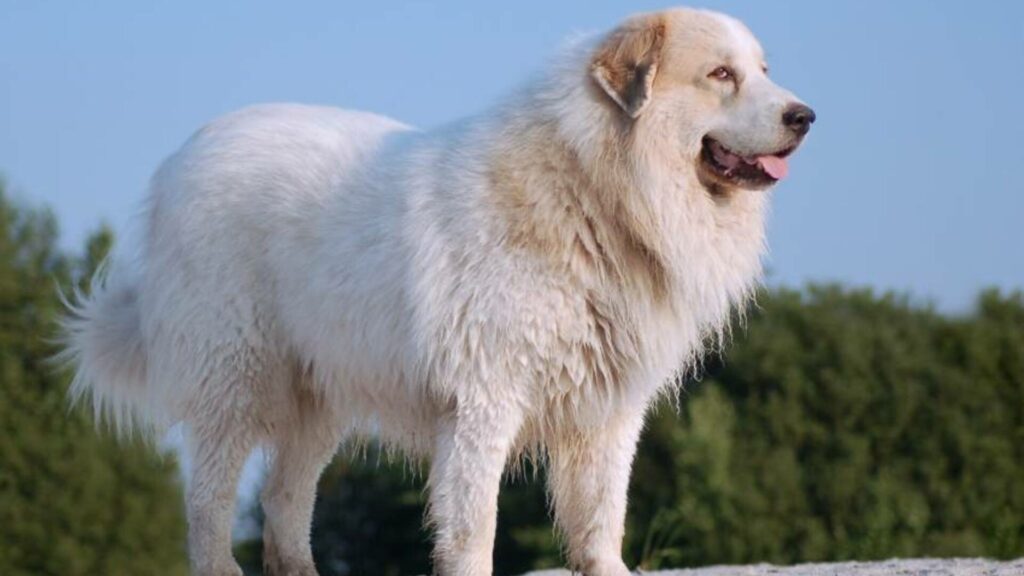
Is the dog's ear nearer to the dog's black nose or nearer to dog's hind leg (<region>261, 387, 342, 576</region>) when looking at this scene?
the dog's black nose

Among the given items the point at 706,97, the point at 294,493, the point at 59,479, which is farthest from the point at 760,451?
the point at 706,97

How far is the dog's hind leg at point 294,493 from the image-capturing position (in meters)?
8.10

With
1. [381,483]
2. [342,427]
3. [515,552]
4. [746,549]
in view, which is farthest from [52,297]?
[342,427]

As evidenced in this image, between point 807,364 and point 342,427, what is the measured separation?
68.7 ft

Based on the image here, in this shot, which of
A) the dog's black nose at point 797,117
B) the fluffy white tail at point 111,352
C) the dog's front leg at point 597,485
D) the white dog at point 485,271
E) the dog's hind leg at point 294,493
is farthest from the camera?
the fluffy white tail at point 111,352

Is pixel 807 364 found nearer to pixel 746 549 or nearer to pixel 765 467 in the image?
pixel 765 467

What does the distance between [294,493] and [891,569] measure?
305cm

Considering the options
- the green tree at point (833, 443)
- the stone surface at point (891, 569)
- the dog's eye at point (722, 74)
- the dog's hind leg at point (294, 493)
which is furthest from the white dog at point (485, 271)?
the green tree at point (833, 443)

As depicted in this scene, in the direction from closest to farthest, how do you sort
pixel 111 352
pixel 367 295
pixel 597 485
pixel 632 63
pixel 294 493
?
pixel 632 63 < pixel 367 295 < pixel 597 485 < pixel 294 493 < pixel 111 352

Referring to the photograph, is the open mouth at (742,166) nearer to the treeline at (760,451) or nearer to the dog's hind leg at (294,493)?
the dog's hind leg at (294,493)

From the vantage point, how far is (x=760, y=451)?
27.6m

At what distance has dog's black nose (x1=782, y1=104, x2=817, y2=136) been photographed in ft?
21.7

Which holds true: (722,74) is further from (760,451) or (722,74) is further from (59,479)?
(59,479)

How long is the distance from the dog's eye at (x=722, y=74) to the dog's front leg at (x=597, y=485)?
4.94 feet
